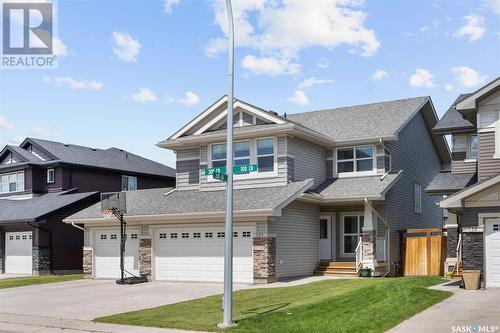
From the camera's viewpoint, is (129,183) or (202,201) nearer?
(202,201)

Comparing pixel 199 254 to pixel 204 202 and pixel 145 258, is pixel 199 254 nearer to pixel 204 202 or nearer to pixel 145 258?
pixel 204 202

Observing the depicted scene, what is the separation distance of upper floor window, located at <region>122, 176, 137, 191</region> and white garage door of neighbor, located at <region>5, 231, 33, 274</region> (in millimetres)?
7466

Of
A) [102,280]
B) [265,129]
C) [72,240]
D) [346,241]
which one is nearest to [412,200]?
[346,241]

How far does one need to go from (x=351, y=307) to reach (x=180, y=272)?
36.7ft

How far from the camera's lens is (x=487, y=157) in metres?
20.2

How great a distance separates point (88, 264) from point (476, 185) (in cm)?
1771

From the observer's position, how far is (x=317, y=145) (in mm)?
27375

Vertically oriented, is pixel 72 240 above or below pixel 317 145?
below

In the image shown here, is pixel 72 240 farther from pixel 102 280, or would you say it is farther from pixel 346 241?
pixel 346 241

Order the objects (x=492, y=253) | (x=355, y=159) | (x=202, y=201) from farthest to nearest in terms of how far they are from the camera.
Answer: (x=355, y=159), (x=202, y=201), (x=492, y=253)

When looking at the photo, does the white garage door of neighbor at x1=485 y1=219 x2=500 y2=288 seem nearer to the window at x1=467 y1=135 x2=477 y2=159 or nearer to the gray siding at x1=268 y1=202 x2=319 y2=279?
the window at x1=467 y1=135 x2=477 y2=159

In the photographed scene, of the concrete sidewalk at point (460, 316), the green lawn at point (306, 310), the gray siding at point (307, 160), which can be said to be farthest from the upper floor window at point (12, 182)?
the concrete sidewalk at point (460, 316)

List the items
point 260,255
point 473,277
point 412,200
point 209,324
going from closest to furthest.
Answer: point 209,324 → point 473,277 → point 260,255 → point 412,200

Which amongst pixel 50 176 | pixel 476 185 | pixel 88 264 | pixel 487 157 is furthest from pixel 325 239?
pixel 50 176
